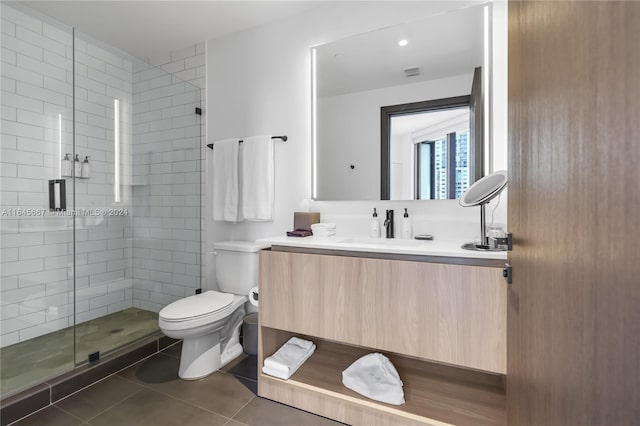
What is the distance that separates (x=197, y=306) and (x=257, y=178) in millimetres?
995

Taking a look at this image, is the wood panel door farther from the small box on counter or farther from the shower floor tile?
the shower floor tile

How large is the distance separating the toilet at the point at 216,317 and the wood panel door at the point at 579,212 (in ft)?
4.64

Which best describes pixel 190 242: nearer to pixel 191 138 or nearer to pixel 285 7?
pixel 191 138

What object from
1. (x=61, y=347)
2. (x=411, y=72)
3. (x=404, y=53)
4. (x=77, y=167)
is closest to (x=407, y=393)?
(x=411, y=72)

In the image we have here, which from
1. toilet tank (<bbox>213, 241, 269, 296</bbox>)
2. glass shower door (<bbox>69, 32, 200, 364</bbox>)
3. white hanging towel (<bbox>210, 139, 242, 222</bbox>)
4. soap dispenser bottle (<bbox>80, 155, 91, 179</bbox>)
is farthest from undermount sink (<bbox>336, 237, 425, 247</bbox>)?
soap dispenser bottle (<bbox>80, 155, 91, 179</bbox>)

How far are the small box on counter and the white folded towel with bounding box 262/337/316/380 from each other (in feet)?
2.40

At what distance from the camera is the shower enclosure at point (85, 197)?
6.15ft

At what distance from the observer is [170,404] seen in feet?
5.37

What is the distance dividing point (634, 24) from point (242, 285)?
221cm

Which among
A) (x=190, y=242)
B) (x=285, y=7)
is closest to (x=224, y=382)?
(x=190, y=242)

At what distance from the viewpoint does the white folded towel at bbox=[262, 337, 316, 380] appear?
1.66 metres

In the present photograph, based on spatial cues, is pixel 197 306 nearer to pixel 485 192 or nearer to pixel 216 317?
pixel 216 317

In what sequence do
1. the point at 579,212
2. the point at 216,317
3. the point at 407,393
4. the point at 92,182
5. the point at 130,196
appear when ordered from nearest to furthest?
the point at 579,212 → the point at 407,393 → the point at 216,317 → the point at 92,182 → the point at 130,196

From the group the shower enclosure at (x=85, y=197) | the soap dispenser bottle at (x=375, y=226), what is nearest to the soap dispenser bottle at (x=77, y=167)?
the shower enclosure at (x=85, y=197)
